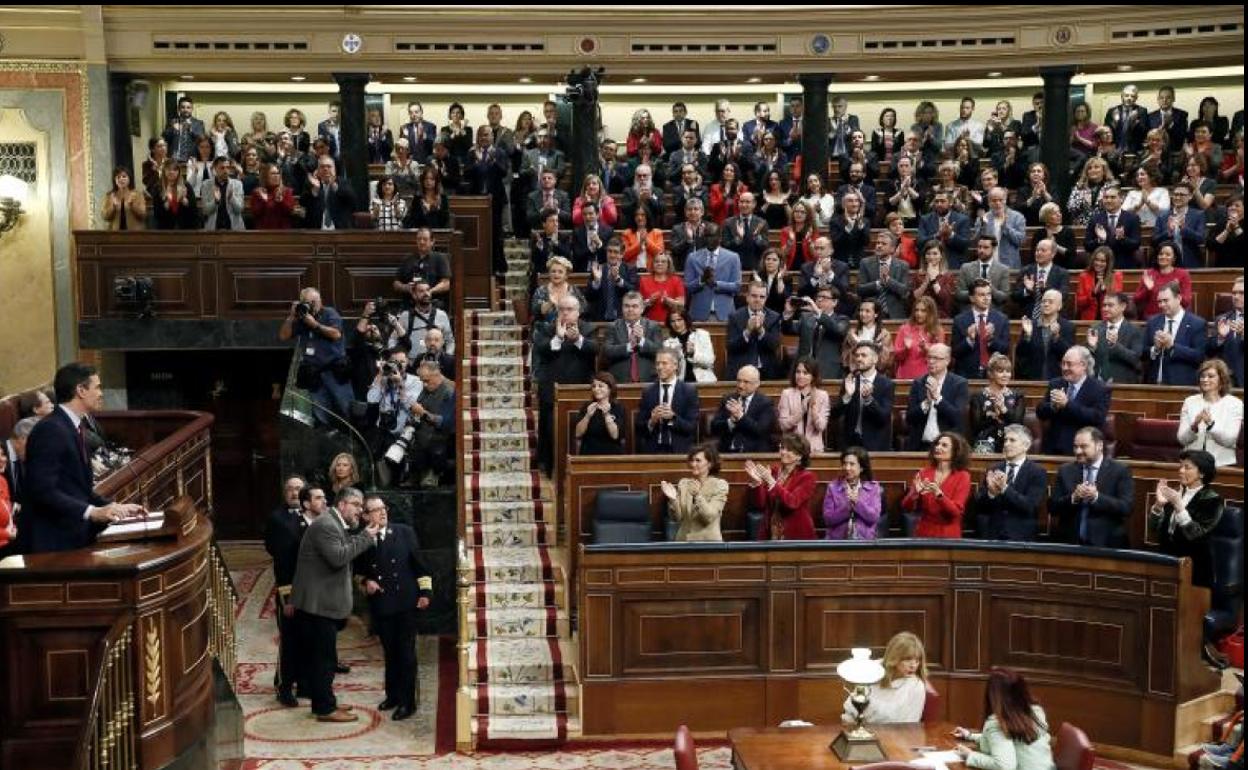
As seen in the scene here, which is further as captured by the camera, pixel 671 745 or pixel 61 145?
pixel 61 145

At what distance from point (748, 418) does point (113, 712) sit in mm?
4387

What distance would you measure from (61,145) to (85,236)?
1793 millimetres

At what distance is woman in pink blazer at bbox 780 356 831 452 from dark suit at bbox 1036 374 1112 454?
1.23 metres

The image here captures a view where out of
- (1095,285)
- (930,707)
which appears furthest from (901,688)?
(1095,285)

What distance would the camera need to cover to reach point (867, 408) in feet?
29.8

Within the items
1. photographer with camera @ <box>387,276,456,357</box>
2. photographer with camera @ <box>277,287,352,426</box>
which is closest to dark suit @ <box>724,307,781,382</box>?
photographer with camera @ <box>387,276,456,357</box>

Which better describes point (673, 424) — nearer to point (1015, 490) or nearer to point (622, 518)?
point (622, 518)

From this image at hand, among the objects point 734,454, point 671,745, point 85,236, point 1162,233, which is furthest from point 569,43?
point 671,745

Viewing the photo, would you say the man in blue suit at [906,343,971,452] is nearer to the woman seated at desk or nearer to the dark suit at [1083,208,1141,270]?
the dark suit at [1083,208,1141,270]

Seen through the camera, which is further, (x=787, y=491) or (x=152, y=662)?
(x=787, y=491)

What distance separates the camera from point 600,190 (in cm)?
1184

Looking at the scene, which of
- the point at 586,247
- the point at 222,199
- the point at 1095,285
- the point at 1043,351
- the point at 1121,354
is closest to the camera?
the point at 1121,354

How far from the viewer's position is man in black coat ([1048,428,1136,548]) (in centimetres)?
792

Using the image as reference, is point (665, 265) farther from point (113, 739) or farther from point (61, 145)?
point (61, 145)
